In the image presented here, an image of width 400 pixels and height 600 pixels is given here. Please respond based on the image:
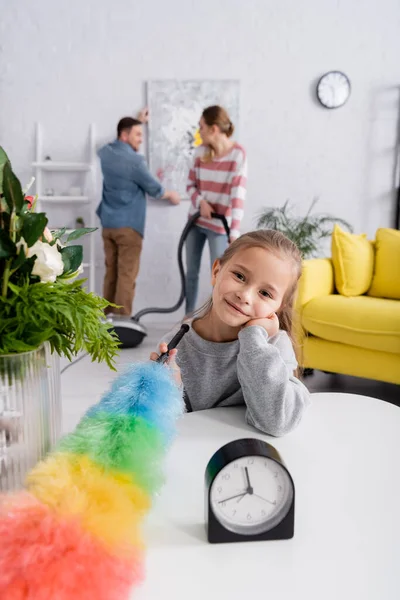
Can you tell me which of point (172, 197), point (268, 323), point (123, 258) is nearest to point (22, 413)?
point (268, 323)

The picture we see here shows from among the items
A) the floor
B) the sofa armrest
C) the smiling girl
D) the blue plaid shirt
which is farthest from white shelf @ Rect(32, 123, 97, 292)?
the smiling girl

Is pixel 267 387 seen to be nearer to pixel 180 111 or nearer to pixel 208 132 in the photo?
pixel 208 132

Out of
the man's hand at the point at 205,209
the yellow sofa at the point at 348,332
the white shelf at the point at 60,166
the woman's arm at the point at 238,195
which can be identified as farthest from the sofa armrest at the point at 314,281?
the white shelf at the point at 60,166

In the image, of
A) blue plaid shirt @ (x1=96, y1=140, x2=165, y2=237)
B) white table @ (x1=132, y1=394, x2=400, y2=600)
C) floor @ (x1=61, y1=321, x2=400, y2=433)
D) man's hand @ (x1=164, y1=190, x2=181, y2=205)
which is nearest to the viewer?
white table @ (x1=132, y1=394, x2=400, y2=600)

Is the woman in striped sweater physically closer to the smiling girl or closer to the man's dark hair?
the man's dark hair

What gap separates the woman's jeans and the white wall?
61 cm

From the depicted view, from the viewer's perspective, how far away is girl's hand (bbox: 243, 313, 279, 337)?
1036mm

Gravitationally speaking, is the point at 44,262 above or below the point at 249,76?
below

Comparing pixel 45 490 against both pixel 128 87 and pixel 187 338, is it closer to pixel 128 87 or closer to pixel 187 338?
pixel 187 338

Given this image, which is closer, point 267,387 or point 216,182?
point 267,387

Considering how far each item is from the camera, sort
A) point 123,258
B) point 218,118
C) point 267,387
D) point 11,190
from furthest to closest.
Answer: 1. point 123,258
2. point 218,118
3. point 267,387
4. point 11,190

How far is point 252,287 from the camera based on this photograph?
1035mm

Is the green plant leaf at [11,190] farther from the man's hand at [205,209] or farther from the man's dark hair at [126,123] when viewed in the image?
the man's dark hair at [126,123]

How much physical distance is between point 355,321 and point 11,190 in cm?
218
